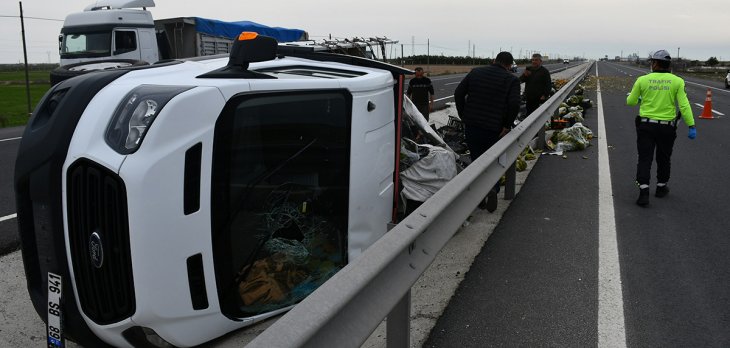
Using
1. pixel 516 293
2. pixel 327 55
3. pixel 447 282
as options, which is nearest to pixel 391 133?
pixel 327 55

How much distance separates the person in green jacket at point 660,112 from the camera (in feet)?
22.0

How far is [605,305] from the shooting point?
3721 mm

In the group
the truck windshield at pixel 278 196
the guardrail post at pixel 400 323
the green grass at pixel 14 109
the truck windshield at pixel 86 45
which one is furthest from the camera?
the green grass at pixel 14 109

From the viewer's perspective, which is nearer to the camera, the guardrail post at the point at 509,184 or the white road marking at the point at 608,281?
the white road marking at the point at 608,281

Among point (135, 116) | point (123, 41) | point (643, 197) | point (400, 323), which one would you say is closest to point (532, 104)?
point (643, 197)

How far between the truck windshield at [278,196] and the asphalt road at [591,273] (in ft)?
2.92

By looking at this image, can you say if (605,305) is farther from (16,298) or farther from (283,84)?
(16,298)

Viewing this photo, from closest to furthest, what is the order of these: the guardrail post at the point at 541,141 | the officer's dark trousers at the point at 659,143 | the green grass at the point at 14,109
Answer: the officer's dark trousers at the point at 659,143
the guardrail post at the point at 541,141
the green grass at the point at 14,109

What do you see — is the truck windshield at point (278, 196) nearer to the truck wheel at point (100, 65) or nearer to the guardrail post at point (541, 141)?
the truck wheel at point (100, 65)

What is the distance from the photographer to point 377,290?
229cm

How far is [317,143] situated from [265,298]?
36.9 inches

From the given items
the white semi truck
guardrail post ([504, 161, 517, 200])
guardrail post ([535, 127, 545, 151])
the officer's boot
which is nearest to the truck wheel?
guardrail post ([504, 161, 517, 200])

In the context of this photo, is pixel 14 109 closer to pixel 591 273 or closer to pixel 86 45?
pixel 86 45

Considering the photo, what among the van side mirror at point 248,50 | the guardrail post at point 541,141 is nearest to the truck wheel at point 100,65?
the van side mirror at point 248,50
